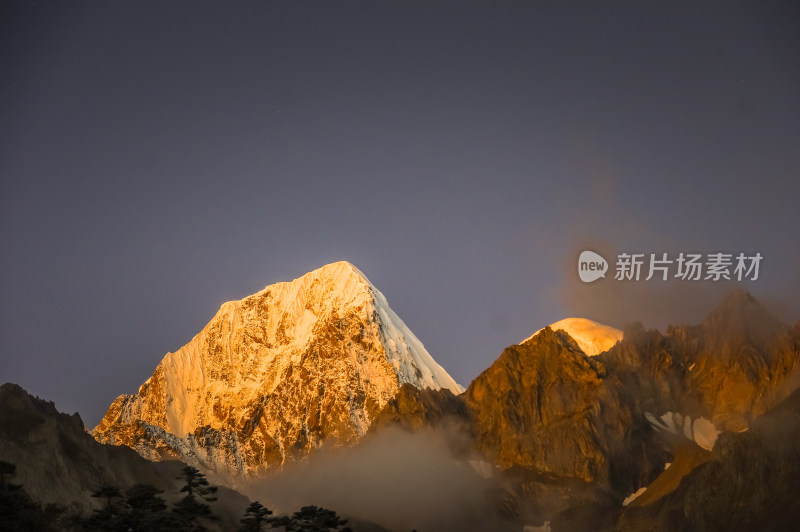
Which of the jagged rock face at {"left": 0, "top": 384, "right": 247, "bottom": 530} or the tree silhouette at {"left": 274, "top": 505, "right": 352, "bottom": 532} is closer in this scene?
the jagged rock face at {"left": 0, "top": 384, "right": 247, "bottom": 530}

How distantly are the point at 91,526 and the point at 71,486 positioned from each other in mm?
25110

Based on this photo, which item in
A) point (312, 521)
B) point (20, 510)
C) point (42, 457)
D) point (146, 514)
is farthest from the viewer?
point (312, 521)

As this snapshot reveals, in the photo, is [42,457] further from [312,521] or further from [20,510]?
[312,521]

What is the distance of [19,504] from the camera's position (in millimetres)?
158750

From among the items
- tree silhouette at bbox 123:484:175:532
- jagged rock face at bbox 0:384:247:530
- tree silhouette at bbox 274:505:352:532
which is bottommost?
tree silhouette at bbox 274:505:352:532

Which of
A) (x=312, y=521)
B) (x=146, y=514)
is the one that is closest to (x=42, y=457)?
(x=146, y=514)

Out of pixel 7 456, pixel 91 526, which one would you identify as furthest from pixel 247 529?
pixel 7 456

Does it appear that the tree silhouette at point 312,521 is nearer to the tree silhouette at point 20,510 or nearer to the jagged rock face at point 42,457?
the jagged rock face at point 42,457

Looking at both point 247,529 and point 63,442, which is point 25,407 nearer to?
point 63,442

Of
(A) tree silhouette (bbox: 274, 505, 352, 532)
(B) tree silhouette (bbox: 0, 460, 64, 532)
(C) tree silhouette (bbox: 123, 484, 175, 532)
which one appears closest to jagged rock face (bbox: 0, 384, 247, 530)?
(B) tree silhouette (bbox: 0, 460, 64, 532)

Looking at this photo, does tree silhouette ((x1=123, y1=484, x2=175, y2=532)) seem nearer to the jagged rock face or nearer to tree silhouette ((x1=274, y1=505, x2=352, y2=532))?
the jagged rock face

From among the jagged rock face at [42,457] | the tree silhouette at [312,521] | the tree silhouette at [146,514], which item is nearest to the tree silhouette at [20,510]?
the jagged rock face at [42,457]

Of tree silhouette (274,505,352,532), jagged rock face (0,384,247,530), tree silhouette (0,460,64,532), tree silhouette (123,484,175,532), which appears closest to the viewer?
tree silhouette (0,460,64,532)

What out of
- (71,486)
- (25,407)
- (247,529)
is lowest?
(247,529)
